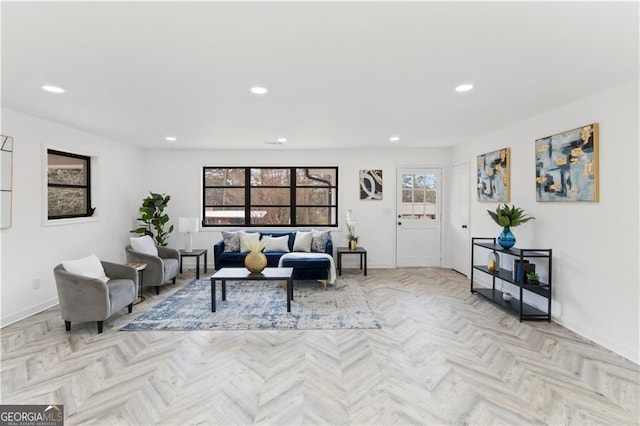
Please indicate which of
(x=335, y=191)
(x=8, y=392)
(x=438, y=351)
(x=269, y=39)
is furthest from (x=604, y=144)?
(x=8, y=392)

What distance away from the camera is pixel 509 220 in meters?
3.93

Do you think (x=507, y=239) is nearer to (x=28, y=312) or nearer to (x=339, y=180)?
(x=339, y=180)

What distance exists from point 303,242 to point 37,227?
3784mm

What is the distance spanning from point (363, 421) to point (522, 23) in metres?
2.58

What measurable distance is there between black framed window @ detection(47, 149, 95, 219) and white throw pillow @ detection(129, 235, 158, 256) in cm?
92

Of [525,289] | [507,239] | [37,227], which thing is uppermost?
[37,227]

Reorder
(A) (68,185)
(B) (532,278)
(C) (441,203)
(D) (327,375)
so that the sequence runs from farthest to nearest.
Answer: (C) (441,203) < (A) (68,185) < (B) (532,278) < (D) (327,375)

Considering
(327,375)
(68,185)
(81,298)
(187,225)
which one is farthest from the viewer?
(187,225)

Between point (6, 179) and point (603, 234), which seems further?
point (6, 179)

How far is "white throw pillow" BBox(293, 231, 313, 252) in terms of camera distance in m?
5.89

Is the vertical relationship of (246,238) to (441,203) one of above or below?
below

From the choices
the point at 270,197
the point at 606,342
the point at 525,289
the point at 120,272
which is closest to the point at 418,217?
the point at 525,289

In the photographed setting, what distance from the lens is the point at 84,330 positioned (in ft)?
11.0

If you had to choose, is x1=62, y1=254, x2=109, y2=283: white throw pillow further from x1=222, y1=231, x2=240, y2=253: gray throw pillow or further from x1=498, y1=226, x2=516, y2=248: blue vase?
x1=498, y1=226, x2=516, y2=248: blue vase
